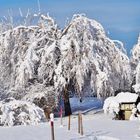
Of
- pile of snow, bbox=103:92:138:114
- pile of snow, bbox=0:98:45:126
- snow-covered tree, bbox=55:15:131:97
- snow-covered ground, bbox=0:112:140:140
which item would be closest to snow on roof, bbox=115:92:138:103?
pile of snow, bbox=103:92:138:114

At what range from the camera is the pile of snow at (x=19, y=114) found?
2270 centimetres

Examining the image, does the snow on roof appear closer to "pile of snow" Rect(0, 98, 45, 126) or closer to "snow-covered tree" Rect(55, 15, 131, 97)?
"snow-covered tree" Rect(55, 15, 131, 97)

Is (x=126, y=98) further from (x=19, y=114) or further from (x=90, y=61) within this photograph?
(x=19, y=114)

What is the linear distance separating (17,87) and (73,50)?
4081 millimetres

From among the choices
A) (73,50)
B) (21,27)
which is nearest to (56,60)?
(73,50)

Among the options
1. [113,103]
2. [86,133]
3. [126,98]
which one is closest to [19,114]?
[113,103]

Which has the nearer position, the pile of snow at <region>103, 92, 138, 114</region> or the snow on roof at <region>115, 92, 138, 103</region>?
the pile of snow at <region>103, 92, 138, 114</region>

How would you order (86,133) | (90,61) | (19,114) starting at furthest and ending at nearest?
(90,61) → (19,114) → (86,133)

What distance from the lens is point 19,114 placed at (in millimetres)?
23391

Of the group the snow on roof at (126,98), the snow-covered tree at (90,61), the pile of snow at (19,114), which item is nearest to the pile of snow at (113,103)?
the snow on roof at (126,98)

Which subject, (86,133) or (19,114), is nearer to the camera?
(86,133)

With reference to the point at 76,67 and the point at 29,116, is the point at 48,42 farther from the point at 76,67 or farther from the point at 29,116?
the point at 29,116

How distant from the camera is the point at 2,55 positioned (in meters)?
30.5

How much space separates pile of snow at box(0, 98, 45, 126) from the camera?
22703 mm
